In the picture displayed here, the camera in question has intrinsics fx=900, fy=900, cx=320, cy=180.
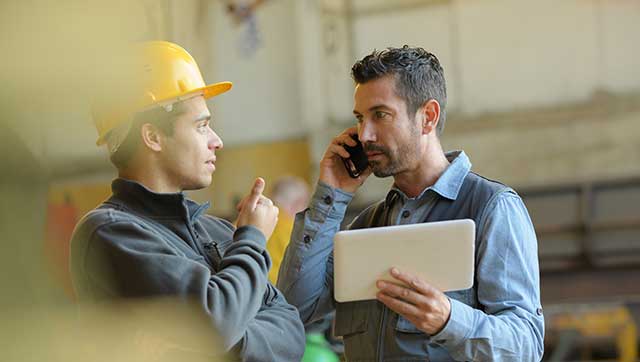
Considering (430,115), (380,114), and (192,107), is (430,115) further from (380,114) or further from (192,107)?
(192,107)

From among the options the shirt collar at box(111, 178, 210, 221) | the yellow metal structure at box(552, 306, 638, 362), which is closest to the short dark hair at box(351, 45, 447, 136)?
the shirt collar at box(111, 178, 210, 221)

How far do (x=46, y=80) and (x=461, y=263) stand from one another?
1447mm

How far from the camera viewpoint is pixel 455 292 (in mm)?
2125

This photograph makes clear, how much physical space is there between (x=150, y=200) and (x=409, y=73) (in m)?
0.81

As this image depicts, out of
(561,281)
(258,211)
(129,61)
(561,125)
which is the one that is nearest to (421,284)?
(258,211)

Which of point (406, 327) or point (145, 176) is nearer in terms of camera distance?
point (145, 176)

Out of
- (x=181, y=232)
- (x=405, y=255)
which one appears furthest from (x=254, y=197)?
(x=405, y=255)

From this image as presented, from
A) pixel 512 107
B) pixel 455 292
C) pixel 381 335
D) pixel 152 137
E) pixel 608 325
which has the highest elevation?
pixel 152 137

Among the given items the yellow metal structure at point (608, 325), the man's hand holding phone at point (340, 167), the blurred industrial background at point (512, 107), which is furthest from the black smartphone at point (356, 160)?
the yellow metal structure at point (608, 325)

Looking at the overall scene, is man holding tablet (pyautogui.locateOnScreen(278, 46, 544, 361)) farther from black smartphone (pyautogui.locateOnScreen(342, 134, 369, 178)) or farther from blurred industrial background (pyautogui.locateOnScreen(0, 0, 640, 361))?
blurred industrial background (pyautogui.locateOnScreen(0, 0, 640, 361))

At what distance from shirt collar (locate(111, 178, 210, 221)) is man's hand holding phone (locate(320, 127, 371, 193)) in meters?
0.67

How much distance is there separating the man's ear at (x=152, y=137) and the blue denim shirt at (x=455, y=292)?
0.71 m

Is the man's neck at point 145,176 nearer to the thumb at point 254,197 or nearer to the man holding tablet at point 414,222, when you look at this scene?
the thumb at point 254,197

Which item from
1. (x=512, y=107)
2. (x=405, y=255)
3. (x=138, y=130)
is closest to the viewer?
(x=138, y=130)
